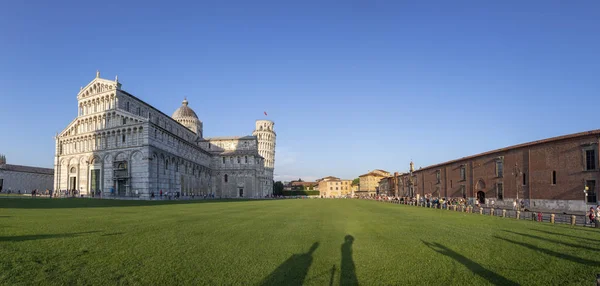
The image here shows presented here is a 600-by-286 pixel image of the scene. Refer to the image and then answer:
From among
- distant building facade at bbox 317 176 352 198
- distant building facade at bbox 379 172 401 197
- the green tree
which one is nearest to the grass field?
distant building facade at bbox 379 172 401 197

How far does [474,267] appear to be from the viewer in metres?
8.59

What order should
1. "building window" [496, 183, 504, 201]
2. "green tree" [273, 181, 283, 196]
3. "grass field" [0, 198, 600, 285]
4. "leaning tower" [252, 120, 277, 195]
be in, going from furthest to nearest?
"green tree" [273, 181, 283, 196]
"leaning tower" [252, 120, 277, 195]
"building window" [496, 183, 504, 201]
"grass field" [0, 198, 600, 285]

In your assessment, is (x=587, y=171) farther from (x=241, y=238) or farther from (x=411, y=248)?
(x=241, y=238)

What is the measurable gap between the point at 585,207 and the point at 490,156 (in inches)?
543

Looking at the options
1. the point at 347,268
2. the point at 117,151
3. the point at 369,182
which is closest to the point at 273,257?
the point at 347,268

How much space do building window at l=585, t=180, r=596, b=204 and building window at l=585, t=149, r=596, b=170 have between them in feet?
4.06

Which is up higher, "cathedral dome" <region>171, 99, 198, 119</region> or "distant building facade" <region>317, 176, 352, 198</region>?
"cathedral dome" <region>171, 99, 198, 119</region>

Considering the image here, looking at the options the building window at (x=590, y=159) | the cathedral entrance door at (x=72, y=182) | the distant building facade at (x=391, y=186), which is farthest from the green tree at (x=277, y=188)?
the building window at (x=590, y=159)

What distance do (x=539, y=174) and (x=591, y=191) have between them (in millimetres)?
5075

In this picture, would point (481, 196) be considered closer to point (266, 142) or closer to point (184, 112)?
point (184, 112)

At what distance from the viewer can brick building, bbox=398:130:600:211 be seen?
31250 millimetres

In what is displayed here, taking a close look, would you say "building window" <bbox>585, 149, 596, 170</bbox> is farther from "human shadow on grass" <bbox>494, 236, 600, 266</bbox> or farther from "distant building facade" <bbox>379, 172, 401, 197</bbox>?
"distant building facade" <bbox>379, 172, 401, 197</bbox>

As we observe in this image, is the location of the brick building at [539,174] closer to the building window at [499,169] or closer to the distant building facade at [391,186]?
the building window at [499,169]

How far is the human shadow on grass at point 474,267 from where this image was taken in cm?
748
